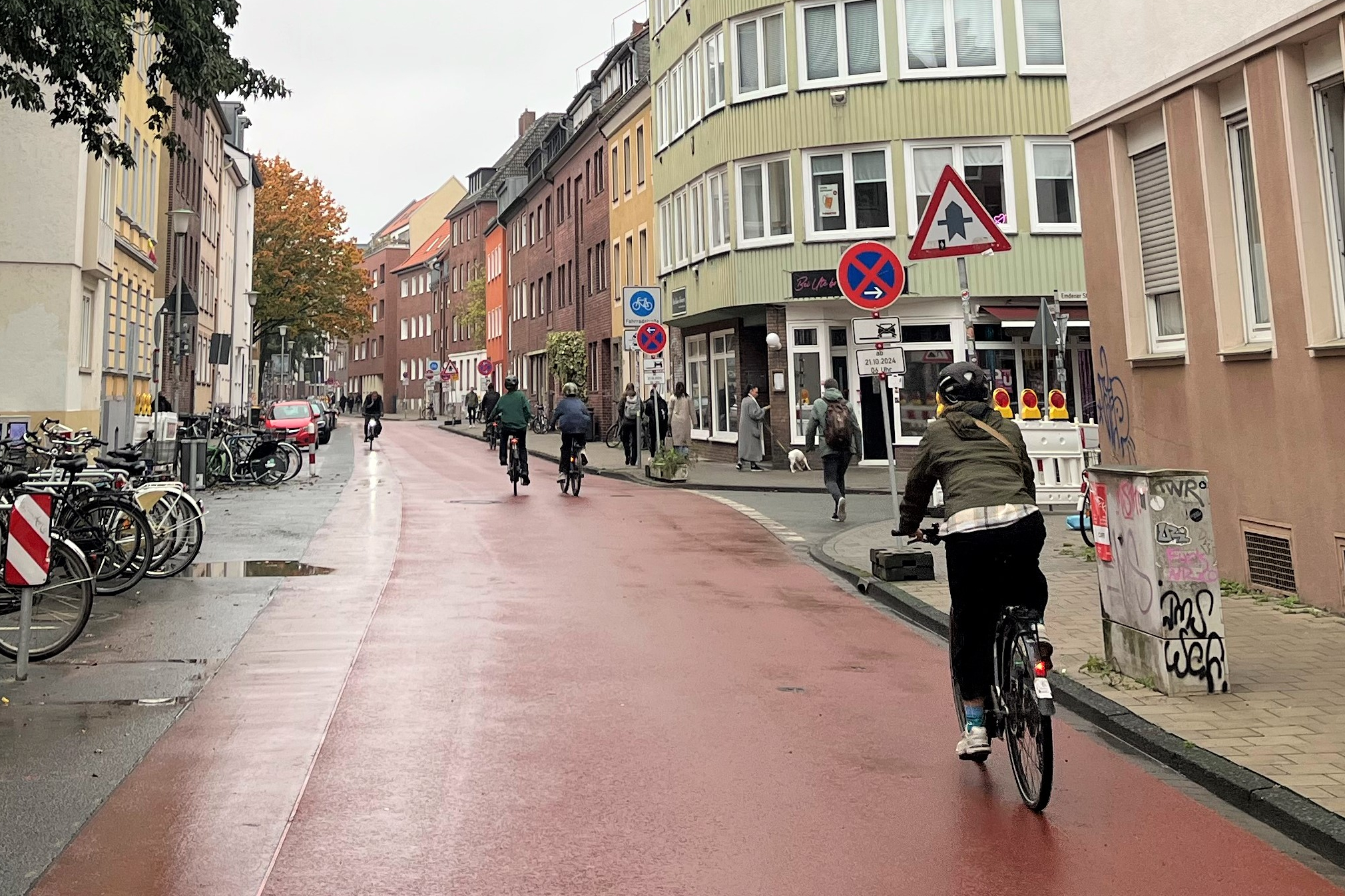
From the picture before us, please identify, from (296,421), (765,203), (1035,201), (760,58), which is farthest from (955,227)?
(296,421)

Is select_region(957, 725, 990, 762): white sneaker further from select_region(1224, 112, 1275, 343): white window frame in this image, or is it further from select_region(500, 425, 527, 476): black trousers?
select_region(500, 425, 527, 476): black trousers

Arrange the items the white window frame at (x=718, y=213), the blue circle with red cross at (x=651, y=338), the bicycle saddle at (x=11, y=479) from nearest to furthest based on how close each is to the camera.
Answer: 1. the bicycle saddle at (x=11, y=479)
2. the blue circle with red cross at (x=651, y=338)
3. the white window frame at (x=718, y=213)

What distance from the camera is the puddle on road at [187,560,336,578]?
37.0 feet

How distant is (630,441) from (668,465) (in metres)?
5.98

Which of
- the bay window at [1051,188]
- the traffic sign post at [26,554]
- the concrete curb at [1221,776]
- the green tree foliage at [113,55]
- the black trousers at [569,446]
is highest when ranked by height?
the bay window at [1051,188]

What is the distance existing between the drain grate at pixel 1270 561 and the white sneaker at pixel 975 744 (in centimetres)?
485

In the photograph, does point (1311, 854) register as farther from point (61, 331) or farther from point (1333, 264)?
point (61, 331)

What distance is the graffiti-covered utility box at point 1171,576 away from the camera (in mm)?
6375

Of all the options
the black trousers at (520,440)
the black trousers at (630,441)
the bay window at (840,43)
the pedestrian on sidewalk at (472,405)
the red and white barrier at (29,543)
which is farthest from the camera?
the pedestrian on sidewalk at (472,405)

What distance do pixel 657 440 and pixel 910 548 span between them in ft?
50.5

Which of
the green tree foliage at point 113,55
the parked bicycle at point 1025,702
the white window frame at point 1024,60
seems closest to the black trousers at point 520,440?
the green tree foliage at point 113,55

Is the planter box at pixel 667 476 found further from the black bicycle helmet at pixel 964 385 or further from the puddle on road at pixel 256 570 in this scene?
the black bicycle helmet at pixel 964 385

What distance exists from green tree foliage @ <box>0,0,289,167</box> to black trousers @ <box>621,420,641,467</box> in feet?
53.6

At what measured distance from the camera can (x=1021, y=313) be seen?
26.5 metres
